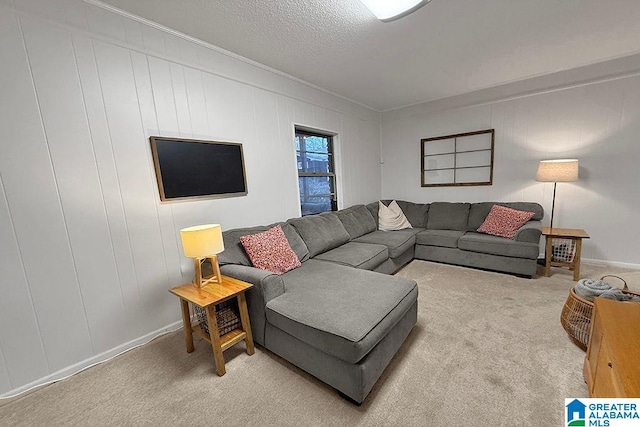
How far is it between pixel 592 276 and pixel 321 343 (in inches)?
133

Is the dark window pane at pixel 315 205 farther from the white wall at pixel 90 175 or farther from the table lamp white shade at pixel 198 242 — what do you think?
the table lamp white shade at pixel 198 242

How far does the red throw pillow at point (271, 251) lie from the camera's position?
2174 mm

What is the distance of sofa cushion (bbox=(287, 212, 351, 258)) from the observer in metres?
2.74

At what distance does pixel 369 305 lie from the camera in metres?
1.59

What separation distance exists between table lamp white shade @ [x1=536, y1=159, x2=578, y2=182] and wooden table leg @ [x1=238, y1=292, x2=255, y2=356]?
143 inches

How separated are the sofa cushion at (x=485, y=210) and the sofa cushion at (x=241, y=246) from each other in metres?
2.61

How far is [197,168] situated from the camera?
223 centimetres

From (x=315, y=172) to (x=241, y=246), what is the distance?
5.77 ft

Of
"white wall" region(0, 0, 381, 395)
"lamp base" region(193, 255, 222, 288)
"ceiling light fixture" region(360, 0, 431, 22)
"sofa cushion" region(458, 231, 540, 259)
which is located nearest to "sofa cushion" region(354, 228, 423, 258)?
"sofa cushion" region(458, 231, 540, 259)

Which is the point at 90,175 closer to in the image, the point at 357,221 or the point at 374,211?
the point at 357,221

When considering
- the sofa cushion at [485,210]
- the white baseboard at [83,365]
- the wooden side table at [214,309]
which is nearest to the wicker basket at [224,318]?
the wooden side table at [214,309]

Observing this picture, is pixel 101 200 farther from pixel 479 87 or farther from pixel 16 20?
pixel 479 87

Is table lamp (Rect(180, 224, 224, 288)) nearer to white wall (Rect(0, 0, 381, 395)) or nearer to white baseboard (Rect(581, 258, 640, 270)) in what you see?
white wall (Rect(0, 0, 381, 395))

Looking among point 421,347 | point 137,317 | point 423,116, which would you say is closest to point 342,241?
point 421,347
